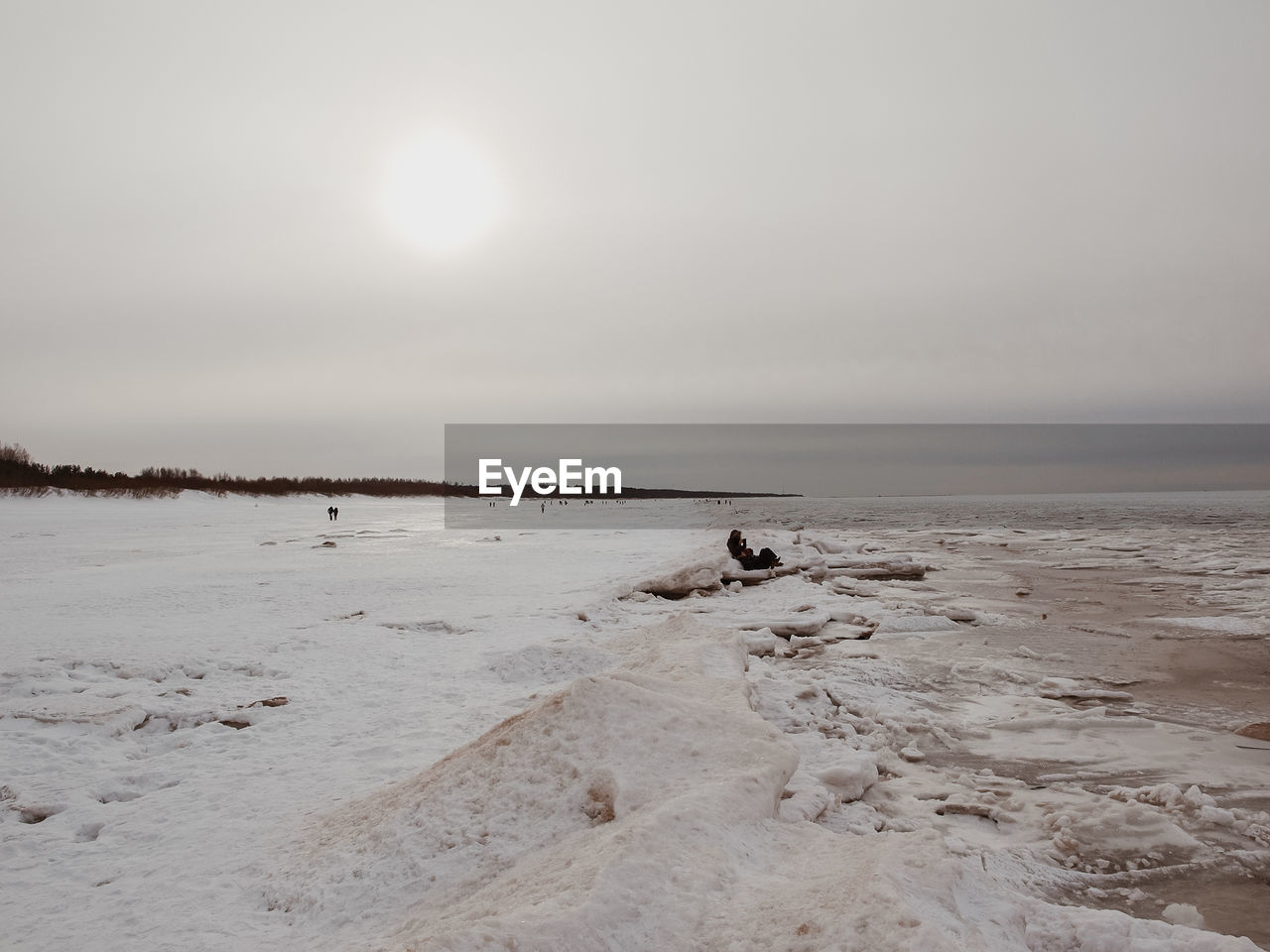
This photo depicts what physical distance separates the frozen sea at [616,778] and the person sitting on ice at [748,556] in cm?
536

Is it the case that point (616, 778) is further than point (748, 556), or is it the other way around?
point (748, 556)

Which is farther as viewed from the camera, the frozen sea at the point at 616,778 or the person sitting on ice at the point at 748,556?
the person sitting on ice at the point at 748,556

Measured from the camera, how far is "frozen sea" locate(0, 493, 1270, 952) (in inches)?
112

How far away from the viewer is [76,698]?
5.97 metres

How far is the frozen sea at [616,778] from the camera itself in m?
2.85

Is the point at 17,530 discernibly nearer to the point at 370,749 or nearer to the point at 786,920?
the point at 370,749

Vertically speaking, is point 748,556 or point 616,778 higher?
point 616,778

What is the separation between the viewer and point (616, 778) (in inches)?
143

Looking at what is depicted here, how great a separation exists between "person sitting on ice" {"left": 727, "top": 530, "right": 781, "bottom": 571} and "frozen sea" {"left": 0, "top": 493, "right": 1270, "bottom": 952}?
5.36 m

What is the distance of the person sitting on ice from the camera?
16.7 metres

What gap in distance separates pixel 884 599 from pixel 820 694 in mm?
7404

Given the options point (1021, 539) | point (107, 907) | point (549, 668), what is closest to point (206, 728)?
point (107, 907)

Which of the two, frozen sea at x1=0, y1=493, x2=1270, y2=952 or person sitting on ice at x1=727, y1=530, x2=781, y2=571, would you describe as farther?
person sitting on ice at x1=727, y1=530, x2=781, y2=571

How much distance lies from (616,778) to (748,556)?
44.7 feet
